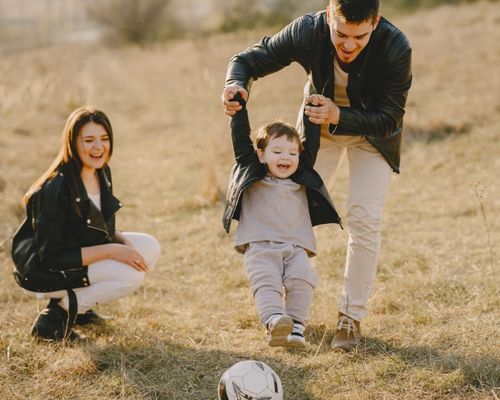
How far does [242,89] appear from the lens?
3.83m

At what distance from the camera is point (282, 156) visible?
389 centimetres

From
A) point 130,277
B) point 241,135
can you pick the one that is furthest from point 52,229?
point 241,135

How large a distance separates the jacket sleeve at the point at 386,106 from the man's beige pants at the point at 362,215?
23 cm

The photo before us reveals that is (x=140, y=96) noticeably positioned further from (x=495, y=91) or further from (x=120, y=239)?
(x=120, y=239)

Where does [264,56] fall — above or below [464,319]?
above

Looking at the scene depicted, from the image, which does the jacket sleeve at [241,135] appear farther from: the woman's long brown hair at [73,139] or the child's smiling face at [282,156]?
the woman's long brown hair at [73,139]

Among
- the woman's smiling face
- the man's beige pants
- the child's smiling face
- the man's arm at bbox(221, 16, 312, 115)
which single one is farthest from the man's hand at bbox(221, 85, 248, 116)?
the woman's smiling face

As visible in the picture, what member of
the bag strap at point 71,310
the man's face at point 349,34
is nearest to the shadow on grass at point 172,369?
the bag strap at point 71,310

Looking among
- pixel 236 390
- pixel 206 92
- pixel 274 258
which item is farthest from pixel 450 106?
pixel 236 390

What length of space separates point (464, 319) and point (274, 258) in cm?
133

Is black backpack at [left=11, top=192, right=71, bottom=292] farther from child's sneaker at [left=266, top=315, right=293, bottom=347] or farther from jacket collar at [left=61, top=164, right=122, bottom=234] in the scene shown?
child's sneaker at [left=266, top=315, right=293, bottom=347]

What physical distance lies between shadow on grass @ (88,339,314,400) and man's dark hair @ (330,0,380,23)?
1926 millimetres

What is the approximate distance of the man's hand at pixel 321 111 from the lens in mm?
3592

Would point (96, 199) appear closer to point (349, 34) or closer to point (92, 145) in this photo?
point (92, 145)
